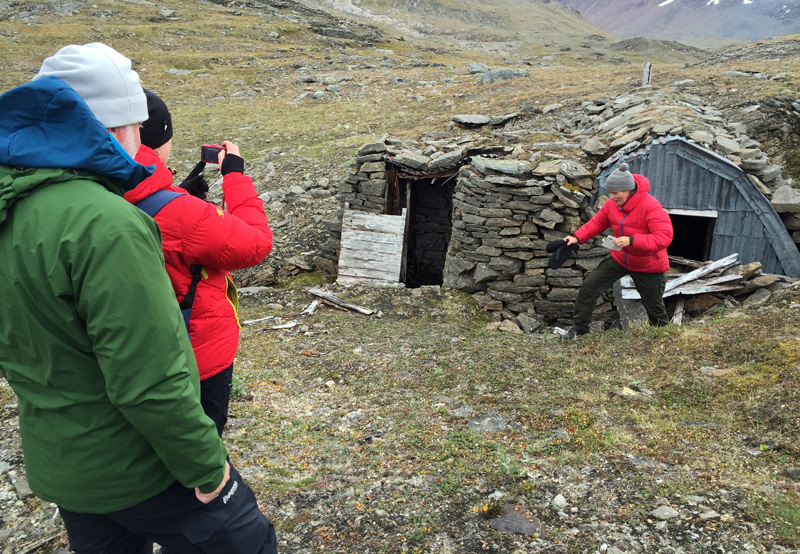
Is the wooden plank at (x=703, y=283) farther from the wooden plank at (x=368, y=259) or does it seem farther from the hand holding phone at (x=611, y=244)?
the wooden plank at (x=368, y=259)

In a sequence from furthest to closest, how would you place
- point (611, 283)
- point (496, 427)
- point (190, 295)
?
point (611, 283) → point (496, 427) → point (190, 295)

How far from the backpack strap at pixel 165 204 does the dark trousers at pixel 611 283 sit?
17.6 ft

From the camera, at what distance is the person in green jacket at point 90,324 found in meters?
1.40

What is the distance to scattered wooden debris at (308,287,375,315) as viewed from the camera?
8.26 metres

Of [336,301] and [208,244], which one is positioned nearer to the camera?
[208,244]

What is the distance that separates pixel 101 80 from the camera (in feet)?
5.54

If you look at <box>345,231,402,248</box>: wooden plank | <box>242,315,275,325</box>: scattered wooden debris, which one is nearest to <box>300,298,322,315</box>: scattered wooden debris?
<box>242,315,275,325</box>: scattered wooden debris

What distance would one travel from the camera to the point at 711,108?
10.2 m

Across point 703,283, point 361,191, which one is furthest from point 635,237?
point 361,191

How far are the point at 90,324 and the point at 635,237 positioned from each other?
562 centimetres

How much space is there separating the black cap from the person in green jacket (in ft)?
2.30

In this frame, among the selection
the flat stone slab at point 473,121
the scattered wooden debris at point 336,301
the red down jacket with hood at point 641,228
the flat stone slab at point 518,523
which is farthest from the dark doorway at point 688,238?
the flat stone slab at point 518,523

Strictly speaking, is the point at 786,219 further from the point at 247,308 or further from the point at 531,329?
the point at 247,308

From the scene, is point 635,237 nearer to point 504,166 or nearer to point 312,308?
point 504,166
